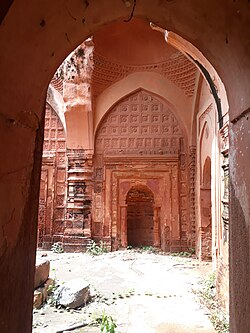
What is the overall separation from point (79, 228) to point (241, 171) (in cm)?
855

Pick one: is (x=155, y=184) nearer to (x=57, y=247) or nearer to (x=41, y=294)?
(x=57, y=247)

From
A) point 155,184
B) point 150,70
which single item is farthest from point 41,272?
point 150,70

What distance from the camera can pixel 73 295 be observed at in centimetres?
467

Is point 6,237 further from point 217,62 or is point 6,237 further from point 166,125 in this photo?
point 166,125

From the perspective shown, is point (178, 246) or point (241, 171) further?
point (178, 246)

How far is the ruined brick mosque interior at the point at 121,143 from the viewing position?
988 cm

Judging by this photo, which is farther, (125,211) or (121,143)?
(121,143)

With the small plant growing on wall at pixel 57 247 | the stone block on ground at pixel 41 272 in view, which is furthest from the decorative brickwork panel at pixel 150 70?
the stone block on ground at pixel 41 272

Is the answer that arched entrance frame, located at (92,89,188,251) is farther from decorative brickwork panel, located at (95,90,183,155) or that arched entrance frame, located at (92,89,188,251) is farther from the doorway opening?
the doorway opening

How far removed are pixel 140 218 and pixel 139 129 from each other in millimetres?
3638

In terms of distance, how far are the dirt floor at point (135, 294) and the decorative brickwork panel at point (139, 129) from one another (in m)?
3.52

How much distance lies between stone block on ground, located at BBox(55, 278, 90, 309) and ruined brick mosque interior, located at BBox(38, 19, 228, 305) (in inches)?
198

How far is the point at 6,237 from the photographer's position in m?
1.58

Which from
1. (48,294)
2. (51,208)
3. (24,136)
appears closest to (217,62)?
(24,136)
